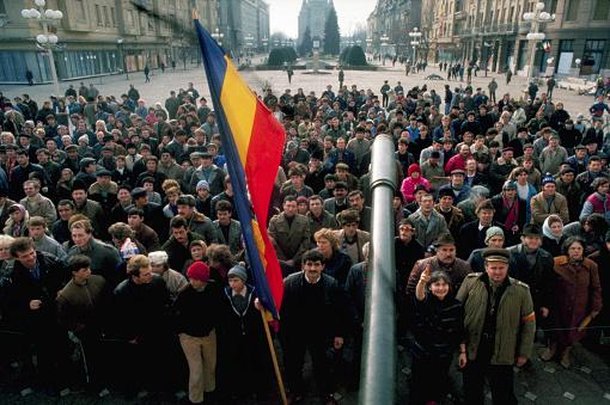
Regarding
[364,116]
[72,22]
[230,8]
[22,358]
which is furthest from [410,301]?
[72,22]

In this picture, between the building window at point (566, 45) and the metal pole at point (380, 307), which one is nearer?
the metal pole at point (380, 307)

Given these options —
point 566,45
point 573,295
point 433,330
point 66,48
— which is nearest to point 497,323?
point 433,330

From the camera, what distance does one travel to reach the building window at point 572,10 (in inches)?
1711

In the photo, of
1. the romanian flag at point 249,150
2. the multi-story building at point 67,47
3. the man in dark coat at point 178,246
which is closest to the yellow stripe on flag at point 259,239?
the romanian flag at point 249,150

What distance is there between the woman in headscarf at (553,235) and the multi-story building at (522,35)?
23724mm

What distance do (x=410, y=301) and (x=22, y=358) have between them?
474 cm

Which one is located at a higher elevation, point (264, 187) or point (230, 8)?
point (230, 8)

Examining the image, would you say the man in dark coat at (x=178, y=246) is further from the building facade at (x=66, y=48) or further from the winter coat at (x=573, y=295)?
the building facade at (x=66, y=48)

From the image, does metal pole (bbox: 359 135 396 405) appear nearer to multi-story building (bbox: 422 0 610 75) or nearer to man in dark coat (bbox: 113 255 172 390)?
man in dark coat (bbox: 113 255 172 390)

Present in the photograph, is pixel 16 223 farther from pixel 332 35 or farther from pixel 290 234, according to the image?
pixel 332 35

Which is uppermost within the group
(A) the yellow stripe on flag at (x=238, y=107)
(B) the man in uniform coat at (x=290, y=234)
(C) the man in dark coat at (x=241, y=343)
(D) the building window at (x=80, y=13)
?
(D) the building window at (x=80, y=13)

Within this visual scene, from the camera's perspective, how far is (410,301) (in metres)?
4.55

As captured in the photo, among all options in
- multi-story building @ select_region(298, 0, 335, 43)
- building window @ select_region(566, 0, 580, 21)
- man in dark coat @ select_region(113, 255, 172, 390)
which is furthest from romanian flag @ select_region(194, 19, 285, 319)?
multi-story building @ select_region(298, 0, 335, 43)

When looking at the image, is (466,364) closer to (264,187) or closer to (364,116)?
(264,187)
